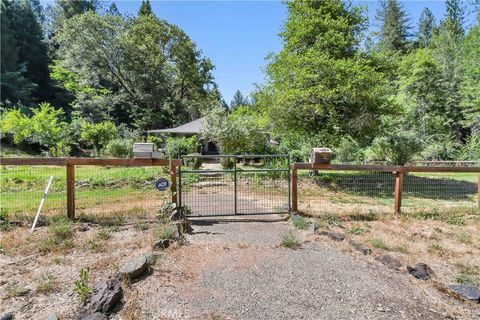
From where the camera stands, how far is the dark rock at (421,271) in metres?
3.50

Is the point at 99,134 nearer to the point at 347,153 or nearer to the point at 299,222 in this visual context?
the point at 347,153

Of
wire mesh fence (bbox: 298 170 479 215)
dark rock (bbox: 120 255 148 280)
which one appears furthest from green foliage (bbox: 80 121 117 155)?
dark rock (bbox: 120 255 148 280)

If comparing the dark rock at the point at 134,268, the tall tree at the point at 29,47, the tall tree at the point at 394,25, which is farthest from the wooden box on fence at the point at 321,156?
the tall tree at the point at 394,25

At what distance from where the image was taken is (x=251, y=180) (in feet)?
31.2

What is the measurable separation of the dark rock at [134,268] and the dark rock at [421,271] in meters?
3.19

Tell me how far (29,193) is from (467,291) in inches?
354

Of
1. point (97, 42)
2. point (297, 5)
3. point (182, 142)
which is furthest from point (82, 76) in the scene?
point (297, 5)

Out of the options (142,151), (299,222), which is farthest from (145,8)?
(299,222)

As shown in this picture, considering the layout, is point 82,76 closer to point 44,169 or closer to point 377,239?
point 44,169

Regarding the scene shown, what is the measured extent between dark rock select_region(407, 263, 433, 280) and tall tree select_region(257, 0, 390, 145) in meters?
7.22

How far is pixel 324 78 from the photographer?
34.1 ft

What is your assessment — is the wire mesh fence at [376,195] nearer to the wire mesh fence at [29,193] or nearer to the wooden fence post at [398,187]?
the wooden fence post at [398,187]

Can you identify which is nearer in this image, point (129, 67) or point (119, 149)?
point (119, 149)

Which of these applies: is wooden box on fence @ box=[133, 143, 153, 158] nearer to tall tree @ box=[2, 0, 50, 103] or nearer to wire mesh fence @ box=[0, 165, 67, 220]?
wire mesh fence @ box=[0, 165, 67, 220]
